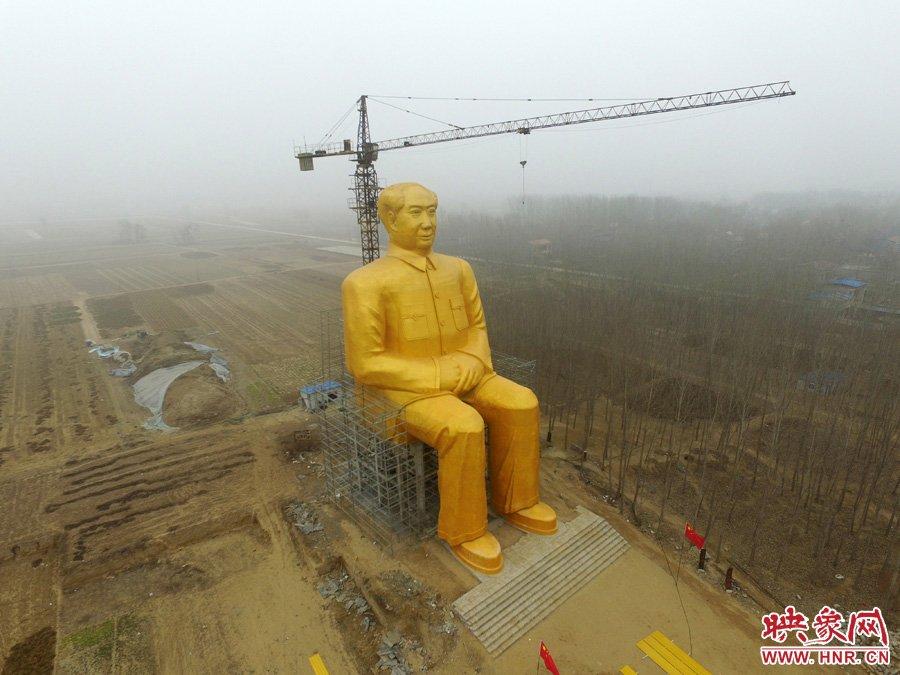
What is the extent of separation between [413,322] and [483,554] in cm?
476

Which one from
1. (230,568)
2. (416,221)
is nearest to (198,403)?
(230,568)

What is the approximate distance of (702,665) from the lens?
8.23 meters

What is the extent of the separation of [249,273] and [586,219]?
51249 millimetres

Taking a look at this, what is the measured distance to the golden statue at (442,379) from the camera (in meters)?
9.51

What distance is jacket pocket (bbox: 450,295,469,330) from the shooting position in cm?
1053

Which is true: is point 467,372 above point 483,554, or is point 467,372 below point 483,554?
above

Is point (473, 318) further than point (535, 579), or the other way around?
point (473, 318)

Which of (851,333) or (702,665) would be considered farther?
(851,333)

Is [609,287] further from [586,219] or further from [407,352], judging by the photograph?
[586,219]

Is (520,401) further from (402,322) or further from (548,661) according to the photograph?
(548,661)

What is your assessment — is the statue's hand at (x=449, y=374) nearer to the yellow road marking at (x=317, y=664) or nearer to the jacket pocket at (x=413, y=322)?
the jacket pocket at (x=413, y=322)

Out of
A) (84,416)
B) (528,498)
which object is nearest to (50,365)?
(84,416)

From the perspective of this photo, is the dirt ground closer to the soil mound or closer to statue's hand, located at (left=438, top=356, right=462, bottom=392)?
the soil mound

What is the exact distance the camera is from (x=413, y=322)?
1002cm
